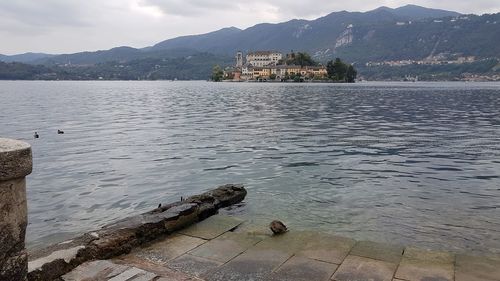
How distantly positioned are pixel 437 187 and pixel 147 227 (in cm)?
1322

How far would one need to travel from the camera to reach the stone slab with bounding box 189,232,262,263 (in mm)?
9602

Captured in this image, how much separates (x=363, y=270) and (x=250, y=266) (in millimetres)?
2301

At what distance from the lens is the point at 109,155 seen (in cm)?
2691

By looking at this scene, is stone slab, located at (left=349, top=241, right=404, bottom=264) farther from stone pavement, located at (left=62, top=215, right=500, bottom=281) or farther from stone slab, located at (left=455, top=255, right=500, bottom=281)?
stone slab, located at (left=455, top=255, right=500, bottom=281)

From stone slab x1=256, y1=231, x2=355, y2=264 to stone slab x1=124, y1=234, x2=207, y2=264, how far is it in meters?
1.66

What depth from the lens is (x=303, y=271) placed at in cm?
869

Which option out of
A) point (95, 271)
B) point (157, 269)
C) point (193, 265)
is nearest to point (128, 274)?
point (95, 271)

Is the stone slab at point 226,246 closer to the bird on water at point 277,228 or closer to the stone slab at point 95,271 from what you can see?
the bird on water at point 277,228

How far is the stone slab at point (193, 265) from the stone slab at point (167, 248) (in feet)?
0.76

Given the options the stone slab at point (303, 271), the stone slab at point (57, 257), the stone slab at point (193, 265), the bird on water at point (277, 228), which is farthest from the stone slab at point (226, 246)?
the stone slab at point (57, 257)

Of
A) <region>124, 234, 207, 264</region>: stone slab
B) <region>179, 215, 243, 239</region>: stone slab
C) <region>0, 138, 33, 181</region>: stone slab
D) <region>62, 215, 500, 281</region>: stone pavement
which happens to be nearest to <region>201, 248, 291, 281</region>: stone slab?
<region>62, 215, 500, 281</region>: stone pavement

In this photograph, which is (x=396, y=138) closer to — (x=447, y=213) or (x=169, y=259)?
(x=447, y=213)

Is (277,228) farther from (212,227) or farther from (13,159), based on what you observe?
(13,159)

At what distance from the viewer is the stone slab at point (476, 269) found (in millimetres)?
8578
